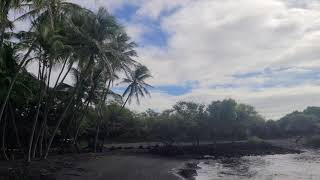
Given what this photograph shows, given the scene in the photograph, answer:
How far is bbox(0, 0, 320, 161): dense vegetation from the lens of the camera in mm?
26500

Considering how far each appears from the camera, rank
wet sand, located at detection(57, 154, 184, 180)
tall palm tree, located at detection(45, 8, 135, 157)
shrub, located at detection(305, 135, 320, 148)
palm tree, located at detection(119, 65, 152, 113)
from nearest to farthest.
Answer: wet sand, located at detection(57, 154, 184, 180)
tall palm tree, located at detection(45, 8, 135, 157)
palm tree, located at detection(119, 65, 152, 113)
shrub, located at detection(305, 135, 320, 148)

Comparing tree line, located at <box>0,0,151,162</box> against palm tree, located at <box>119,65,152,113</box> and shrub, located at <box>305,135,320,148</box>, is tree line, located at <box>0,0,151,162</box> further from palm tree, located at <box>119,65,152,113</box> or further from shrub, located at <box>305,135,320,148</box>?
shrub, located at <box>305,135,320,148</box>

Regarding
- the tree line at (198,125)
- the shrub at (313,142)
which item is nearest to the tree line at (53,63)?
the tree line at (198,125)

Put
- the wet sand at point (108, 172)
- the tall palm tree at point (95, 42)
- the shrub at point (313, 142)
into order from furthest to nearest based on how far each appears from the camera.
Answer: the shrub at point (313, 142)
the tall palm tree at point (95, 42)
the wet sand at point (108, 172)

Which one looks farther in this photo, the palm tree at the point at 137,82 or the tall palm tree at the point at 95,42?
the palm tree at the point at 137,82

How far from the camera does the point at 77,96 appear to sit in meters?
39.6

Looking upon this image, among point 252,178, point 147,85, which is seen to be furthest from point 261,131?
point 252,178

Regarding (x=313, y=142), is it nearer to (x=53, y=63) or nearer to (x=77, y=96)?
(x=77, y=96)

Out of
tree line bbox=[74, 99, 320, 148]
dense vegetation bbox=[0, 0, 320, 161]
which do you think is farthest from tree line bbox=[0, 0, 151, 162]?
tree line bbox=[74, 99, 320, 148]

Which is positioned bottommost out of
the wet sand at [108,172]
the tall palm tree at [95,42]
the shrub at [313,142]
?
the wet sand at [108,172]

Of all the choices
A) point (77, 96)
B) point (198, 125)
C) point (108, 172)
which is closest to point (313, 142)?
point (198, 125)

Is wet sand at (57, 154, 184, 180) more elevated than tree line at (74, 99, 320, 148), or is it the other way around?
tree line at (74, 99, 320, 148)

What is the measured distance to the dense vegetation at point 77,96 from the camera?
2650cm

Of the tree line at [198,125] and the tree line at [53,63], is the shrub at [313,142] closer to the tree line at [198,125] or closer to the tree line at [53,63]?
the tree line at [198,125]
